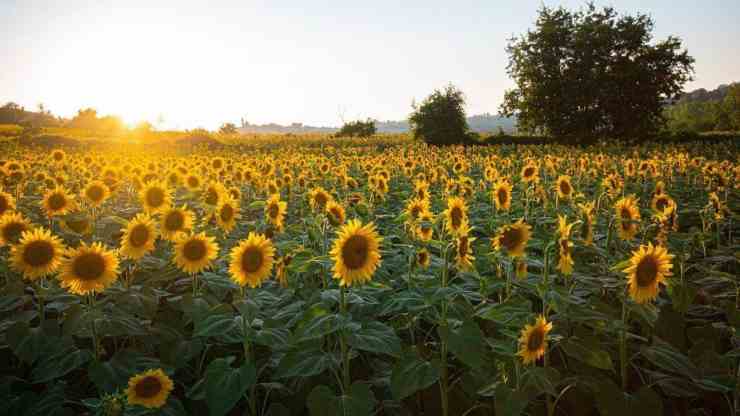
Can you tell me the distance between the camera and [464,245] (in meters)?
2.83

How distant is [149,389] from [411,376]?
53.3 inches

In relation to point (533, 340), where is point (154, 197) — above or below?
above

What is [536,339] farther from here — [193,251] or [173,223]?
[173,223]

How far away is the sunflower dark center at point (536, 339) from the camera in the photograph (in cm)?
224

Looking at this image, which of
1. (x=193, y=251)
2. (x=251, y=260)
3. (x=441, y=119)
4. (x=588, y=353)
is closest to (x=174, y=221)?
(x=193, y=251)

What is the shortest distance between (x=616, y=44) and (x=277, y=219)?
3573 cm

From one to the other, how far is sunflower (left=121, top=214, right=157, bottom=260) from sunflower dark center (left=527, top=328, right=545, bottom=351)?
256 centimetres

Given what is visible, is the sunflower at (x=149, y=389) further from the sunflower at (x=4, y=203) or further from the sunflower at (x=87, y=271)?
Answer: the sunflower at (x=4, y=203)

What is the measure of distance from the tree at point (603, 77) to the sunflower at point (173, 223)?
33.2m

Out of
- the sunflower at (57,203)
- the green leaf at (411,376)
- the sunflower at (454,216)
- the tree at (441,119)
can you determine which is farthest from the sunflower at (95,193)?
the tree at (441,119)

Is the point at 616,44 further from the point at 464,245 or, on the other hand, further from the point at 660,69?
the point at 464,245

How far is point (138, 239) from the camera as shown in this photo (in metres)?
3.37

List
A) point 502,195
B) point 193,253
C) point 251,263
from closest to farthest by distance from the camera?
point 251,263 < point 193,253 < point 502,195

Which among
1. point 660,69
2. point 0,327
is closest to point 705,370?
point 0,327
